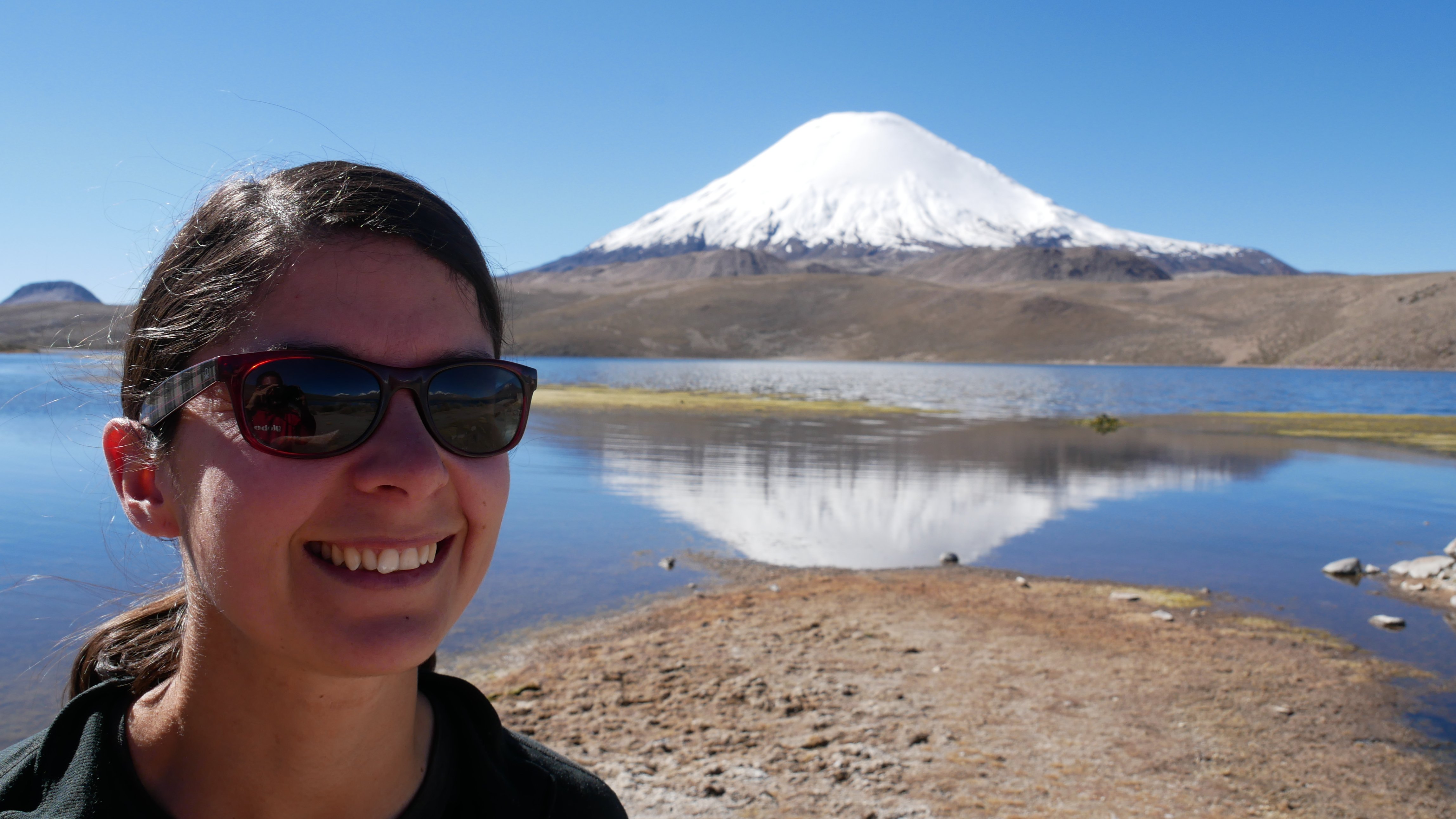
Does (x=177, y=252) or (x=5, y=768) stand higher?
Answer: (x=177, y=252)

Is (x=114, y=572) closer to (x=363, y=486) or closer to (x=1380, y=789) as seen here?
(x=363, y=486)

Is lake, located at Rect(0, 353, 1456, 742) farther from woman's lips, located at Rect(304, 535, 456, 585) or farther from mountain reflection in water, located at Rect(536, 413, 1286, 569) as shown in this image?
woman's lips, located at Rect(304, 535, 456, 585)

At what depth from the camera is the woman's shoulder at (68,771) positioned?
3.86 feet

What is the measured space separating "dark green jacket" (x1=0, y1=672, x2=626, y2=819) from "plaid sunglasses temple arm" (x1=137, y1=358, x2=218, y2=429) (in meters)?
0.44

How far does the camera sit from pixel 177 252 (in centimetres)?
141

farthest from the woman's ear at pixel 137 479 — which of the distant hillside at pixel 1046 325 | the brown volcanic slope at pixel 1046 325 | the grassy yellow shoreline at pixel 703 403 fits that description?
the distant hillside at pixel 1046 325

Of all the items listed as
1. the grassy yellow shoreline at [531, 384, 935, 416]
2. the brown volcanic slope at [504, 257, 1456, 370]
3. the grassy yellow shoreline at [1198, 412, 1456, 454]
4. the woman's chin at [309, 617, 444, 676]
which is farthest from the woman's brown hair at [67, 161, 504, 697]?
the brown volcanic slope at [504, 257, 1456, 370]

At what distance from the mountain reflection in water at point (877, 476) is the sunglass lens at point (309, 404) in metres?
9.48

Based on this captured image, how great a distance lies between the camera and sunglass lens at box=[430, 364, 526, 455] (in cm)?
134

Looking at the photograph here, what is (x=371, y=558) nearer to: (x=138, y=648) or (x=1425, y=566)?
(x=138, y=648)

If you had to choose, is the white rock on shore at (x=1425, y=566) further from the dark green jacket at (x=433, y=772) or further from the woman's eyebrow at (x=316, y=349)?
the woman's eyebrow at (x=316, y=349)

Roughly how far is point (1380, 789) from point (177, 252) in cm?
628

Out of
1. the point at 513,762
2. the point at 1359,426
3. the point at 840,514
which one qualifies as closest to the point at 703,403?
the point at 1359,426

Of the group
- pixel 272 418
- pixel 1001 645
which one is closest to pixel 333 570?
pixel 272 418
